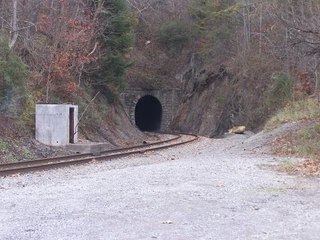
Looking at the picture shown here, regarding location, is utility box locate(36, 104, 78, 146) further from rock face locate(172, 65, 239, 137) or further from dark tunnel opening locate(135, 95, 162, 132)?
dark tunnel opening locate(135, 95, 162, 132)

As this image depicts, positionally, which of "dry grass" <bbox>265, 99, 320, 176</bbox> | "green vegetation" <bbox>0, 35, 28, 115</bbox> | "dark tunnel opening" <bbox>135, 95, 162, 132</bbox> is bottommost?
"dark tunnel opening" <bbox>135, 95, 162, 132</bbox>

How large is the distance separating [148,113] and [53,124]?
35.9 m

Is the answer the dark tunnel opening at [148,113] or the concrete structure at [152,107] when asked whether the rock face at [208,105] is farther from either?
the dark tunnel opening at [148,113]

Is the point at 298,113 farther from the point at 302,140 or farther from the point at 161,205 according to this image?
the point at 161,205

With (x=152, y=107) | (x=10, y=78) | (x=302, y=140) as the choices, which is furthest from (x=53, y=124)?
(x=152, y=107)

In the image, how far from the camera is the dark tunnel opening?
55.1 m

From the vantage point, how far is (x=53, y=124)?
21844 mm

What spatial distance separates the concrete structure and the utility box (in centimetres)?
2737

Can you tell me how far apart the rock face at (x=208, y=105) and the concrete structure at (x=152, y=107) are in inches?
38.0

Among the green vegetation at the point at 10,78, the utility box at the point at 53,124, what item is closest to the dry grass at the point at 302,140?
the utility box at the point at 53,124

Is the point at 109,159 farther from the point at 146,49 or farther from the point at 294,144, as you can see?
the point at 146,49

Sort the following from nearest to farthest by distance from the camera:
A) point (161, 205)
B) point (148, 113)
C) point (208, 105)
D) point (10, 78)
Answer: point (161, 205) → point (10, 78) → point (208, 105) → point (148, 113)

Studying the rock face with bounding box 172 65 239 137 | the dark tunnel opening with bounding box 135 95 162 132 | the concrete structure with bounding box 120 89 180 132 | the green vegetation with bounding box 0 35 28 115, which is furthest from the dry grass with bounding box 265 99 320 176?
the dark tunnel opening with bounding box 135 95 162 132

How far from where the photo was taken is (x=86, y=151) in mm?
21156
